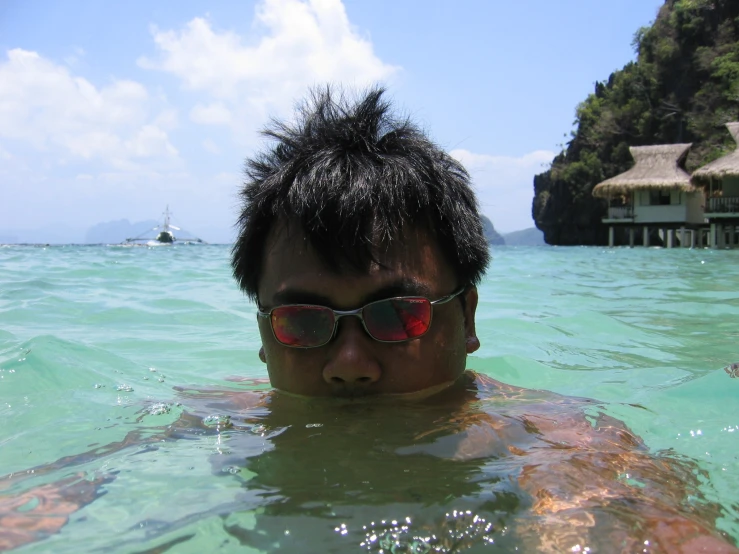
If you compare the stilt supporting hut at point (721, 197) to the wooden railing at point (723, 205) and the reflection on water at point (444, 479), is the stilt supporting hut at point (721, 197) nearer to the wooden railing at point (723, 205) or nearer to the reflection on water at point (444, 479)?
the wooden railing at point (723, 205)

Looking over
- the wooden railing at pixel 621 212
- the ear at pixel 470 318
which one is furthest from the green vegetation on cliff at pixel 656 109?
the ear at pixel 470 318

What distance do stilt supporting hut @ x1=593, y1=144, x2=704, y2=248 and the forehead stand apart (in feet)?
104

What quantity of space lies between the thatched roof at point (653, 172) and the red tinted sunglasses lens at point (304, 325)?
32.0 metres

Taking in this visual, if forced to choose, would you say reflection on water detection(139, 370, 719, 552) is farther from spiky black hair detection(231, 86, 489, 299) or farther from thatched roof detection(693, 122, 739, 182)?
thatched roof detection(693, 122, 739, 182)

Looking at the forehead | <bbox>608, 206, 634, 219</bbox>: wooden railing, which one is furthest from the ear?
<bbox>608, 206, 634, 219</bbox>: wooden railing

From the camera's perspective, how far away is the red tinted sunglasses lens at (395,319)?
1.86m

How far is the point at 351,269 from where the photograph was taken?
1899mm

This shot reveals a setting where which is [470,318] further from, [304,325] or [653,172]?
[653,172]

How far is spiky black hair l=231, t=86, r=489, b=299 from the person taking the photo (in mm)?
1921

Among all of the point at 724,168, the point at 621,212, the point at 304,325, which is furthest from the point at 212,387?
the point at 621,212

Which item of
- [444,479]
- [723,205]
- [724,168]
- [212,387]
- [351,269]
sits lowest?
[212,387]

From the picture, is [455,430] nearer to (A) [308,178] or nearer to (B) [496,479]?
(B) [496,479]

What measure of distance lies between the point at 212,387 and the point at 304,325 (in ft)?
4.43

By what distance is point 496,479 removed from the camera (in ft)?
4.85
